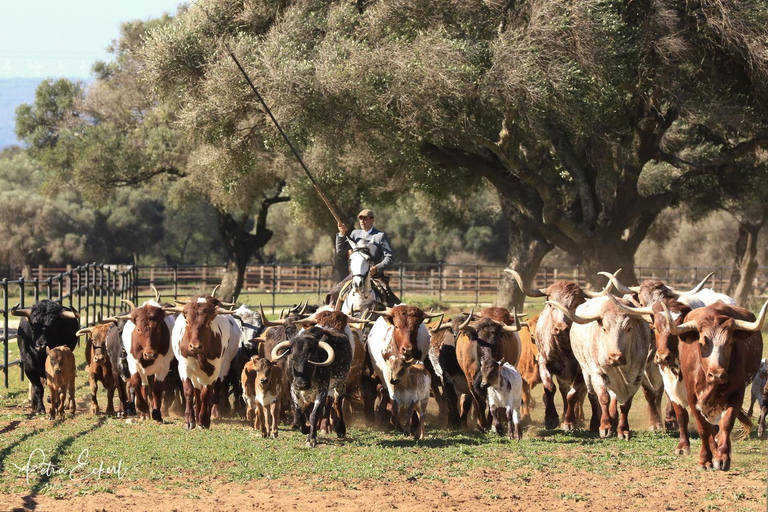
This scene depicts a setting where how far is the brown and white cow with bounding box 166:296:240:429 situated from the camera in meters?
12.4

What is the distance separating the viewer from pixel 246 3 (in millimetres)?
24812

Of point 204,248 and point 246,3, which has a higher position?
point 246,3

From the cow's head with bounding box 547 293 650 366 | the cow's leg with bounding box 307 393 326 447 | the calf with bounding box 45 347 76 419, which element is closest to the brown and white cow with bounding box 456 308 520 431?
the cow's head with bounding box 547 293 650 366

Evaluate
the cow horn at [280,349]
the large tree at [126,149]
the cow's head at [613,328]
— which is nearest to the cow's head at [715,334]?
the cow's head at [613,328]

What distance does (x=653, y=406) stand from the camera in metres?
12.6

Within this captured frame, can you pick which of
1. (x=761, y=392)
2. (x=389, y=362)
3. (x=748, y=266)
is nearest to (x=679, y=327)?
(x=761, y=392)

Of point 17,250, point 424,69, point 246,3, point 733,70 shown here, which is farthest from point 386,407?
point 17,250

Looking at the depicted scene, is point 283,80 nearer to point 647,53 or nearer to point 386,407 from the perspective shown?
point 647,53

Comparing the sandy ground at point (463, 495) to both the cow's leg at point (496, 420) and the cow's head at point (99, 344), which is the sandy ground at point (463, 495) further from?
the cow's head at point (99, 344)

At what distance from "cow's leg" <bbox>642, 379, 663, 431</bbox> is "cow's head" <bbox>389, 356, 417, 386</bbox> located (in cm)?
290

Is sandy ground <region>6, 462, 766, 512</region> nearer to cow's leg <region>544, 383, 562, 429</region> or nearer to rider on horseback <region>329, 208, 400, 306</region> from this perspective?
cow's leg <region>544, 383, 562, 429</region>

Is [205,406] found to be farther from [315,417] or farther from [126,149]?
[126,149]

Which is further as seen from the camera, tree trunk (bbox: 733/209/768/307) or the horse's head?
tree trunk (bbox: 733/209/768/307)

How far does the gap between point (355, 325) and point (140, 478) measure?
4.85m
